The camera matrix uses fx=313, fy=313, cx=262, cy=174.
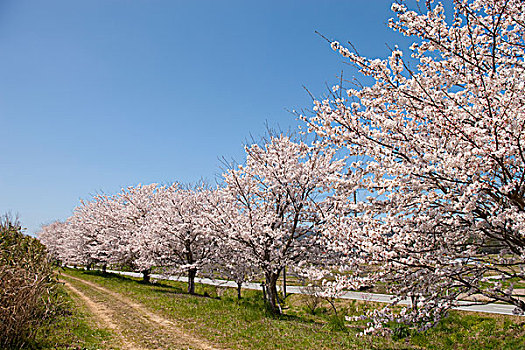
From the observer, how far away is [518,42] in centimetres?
537

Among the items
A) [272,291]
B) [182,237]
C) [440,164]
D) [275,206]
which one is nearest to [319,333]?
[272,291]

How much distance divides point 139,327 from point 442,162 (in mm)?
9747

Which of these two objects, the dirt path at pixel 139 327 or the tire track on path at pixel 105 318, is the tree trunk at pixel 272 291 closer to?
the dirt path at pixel 139 327

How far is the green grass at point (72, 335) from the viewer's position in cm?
703

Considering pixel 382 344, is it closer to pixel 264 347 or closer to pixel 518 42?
pixel 264 347

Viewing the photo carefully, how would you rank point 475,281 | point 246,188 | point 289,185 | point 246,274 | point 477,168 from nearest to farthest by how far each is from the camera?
point 477,168, point 475,281, point 289,185, point 246,188, point 246,274

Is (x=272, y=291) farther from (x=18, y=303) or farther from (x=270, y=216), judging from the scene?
(x=18, y=303)

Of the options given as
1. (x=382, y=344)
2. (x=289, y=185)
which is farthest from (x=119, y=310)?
(x=382, y=344)

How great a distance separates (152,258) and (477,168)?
62.2ft

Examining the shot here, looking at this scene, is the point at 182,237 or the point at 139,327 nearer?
the point at 139,327

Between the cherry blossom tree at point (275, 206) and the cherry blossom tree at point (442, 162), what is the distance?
6360mm

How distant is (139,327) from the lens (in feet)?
32.1

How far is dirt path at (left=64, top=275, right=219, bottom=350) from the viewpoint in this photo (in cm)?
816

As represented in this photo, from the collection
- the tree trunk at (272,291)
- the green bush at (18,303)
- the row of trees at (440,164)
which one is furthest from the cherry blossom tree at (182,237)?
the row of trees at (440,164)
